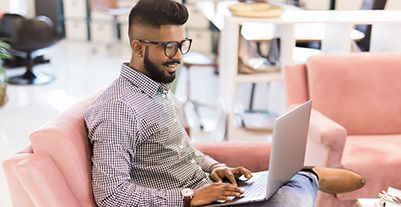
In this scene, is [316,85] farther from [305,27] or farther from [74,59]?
[74,59]

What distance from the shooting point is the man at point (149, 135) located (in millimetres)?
1531

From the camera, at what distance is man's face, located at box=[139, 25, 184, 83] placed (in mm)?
1632

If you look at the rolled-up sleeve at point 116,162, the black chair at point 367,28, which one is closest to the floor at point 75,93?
the black chair at point 367,28

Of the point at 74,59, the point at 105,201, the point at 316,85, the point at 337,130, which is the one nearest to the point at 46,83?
the point at 74,59

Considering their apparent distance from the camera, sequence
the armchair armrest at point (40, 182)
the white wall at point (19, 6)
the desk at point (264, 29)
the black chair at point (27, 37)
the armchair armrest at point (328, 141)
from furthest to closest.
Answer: the white wall at point (19, 6), the black chair at point (27, 37), the desk at point (264, 29), the armchair armrest at point (328, 141), the armchair armrest at point (40, 182)

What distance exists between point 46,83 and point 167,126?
3831 millimetres

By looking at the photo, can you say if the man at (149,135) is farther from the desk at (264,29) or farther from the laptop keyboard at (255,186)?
the desk at (264,29)

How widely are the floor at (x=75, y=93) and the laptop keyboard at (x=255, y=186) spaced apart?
63.6 inches

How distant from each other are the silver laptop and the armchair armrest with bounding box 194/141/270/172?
30 centimetres

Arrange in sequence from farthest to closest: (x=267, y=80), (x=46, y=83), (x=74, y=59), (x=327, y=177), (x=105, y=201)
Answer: (x=74, y=59) → (x=46, y=83) → (x=267, y=80) → (x=327, y=177) → (x=105, y=201)

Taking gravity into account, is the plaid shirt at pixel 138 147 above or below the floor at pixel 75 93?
above

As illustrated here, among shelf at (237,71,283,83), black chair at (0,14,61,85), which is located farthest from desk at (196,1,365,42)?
black chair at (0,14,61,85)

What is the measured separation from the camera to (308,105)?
70.9 inches

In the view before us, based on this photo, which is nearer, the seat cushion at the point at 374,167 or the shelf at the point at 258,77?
the seat cushion at the point at 374,167
